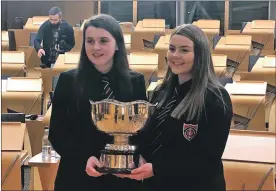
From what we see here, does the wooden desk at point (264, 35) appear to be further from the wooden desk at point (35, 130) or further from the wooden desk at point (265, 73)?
the wooden desk at point (35, 130)

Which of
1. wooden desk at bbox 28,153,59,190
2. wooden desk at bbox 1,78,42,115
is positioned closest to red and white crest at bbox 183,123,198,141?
wooden desk at bbox 28,153,59,190

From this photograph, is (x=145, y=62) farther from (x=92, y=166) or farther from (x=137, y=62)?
(x=92, y=166)

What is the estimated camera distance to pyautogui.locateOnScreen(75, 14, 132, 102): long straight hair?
1.65m

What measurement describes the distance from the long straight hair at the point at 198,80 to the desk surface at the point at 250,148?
0.62 m

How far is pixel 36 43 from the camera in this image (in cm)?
629

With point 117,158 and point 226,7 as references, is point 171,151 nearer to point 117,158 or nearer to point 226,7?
point 117,158

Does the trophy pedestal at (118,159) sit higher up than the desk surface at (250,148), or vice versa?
the trophy pedestal at (118,159)

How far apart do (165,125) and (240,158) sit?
0.65 meters

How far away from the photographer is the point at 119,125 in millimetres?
1646

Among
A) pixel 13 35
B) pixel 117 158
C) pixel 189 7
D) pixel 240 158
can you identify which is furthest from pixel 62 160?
pixel 189 7

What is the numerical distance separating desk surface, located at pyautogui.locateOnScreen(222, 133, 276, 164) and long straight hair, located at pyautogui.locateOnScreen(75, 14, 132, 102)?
2.13 feet

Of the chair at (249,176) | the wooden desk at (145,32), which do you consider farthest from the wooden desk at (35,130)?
the wooden desk at (145,32)

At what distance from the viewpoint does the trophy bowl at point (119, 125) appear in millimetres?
1594

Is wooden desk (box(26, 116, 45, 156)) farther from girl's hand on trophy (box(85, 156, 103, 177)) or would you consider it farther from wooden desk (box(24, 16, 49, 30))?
wooden desk (box(24, 16, 49, 30))
